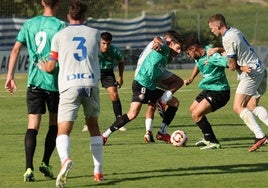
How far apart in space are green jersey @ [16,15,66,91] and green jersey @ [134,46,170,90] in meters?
4.06

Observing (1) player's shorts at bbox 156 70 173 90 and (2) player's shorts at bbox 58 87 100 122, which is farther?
(1) player's shorts at bbox 156 70 173 90

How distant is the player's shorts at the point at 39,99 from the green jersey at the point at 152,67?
398 centimetres

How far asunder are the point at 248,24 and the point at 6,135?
126 feet

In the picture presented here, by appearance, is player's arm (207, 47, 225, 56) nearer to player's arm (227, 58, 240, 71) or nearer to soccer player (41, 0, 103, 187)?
player's arm (227, 58, 240, 71)

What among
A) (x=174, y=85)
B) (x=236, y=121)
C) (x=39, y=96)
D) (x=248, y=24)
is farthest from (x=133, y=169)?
(x=248, y=24)

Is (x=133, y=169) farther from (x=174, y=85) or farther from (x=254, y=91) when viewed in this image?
(x=174, y=85)

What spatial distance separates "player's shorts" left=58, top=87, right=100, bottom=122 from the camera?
10938 millimetres

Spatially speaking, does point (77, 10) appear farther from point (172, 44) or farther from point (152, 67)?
point (172, 44)

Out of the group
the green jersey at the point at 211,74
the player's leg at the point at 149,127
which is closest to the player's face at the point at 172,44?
the green jersey at the point at 211,74

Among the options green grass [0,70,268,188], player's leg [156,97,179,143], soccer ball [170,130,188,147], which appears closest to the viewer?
green grass [0,70,268,188]

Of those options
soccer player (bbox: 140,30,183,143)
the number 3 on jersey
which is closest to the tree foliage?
soccer player (bbox: 140,30,183,143)

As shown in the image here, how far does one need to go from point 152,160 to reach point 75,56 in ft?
10.0

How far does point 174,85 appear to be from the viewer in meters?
16.9

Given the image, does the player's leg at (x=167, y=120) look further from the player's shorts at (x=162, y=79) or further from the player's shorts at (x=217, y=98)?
the player's shorts at (x=217, y=98)
